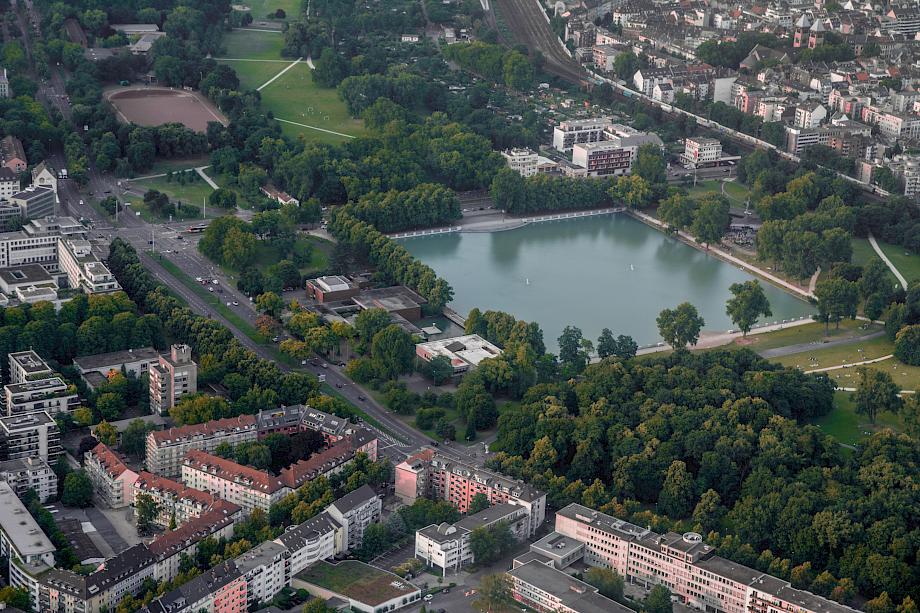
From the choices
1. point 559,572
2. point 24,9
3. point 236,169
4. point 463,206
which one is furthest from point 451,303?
point 24,9

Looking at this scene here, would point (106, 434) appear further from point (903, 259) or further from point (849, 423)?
point (903, 259)

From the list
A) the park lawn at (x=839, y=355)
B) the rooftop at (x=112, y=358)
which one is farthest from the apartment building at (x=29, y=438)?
the park lawn at (x=839, y=355)

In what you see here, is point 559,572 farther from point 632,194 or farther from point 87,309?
point 632,194

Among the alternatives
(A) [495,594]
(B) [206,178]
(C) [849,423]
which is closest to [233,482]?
(A) [495,594]

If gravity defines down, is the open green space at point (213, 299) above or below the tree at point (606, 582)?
below

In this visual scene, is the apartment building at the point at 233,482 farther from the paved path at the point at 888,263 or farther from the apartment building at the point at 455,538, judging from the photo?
the paved path at the point at 888,263

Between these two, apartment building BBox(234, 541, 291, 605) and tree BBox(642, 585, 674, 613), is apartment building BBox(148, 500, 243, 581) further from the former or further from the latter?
tree BBox(642, 585, 674, 613)
